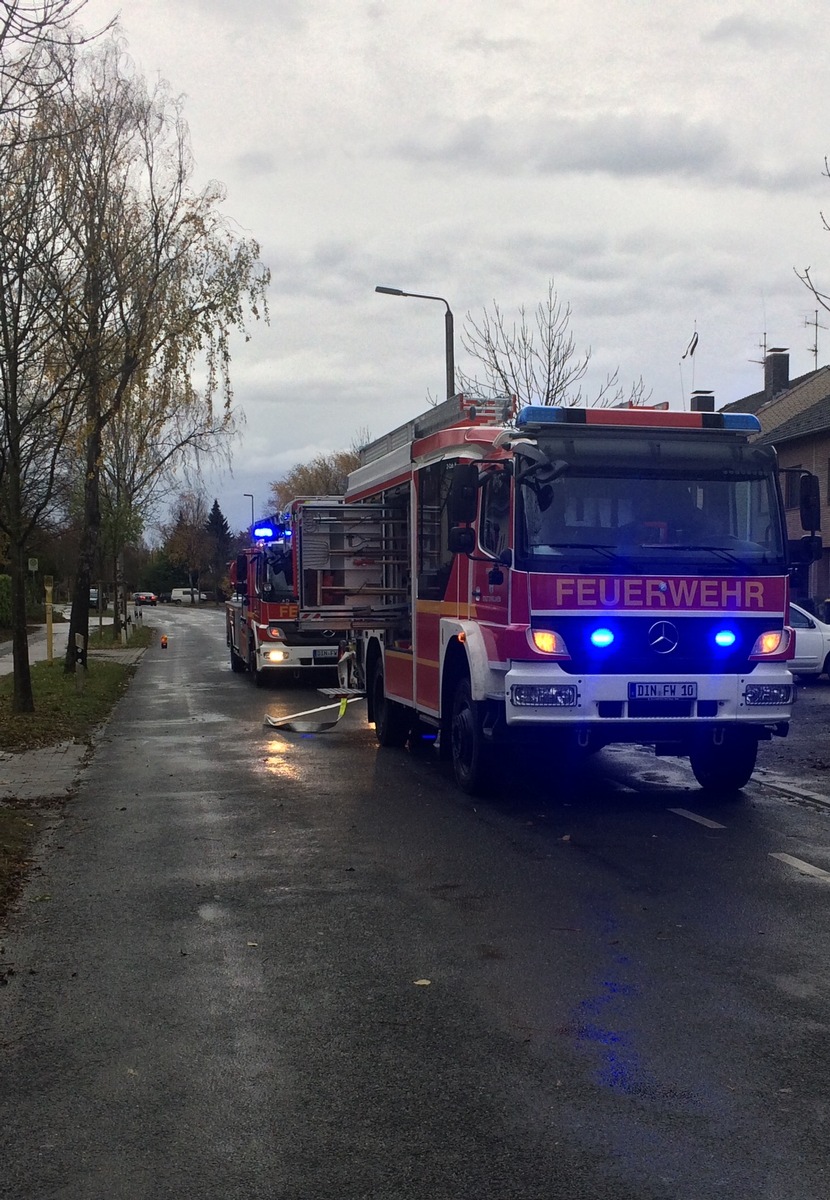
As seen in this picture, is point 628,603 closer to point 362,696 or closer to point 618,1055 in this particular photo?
point 618,1055

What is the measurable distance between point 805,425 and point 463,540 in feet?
108

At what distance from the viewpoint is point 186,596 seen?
400ft

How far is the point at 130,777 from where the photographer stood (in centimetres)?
1201

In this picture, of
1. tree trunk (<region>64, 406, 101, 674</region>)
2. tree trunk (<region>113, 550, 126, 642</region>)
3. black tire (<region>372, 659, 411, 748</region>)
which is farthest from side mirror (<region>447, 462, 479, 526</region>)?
tree trunk (<region>113, 550, 126, 642</region>)

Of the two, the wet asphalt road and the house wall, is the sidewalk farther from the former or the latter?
the house wall

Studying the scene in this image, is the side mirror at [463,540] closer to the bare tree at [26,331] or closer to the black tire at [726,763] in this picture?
the black tire at [726,763]

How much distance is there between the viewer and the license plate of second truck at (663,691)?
928 centimetres

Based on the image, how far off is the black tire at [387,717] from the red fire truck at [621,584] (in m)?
3.23

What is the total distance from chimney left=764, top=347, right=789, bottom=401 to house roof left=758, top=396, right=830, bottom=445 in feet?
32.4

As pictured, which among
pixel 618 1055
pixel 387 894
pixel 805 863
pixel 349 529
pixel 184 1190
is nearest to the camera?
pixel 184 1190

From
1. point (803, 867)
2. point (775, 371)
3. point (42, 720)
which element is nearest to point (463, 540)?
point (803, 867)

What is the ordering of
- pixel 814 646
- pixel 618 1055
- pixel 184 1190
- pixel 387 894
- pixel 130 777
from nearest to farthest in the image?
pixel 184 1190 → pixel 618 1055 → pixel 387 894 → pixel 130 777 → pixel 814 646

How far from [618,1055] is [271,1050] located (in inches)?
49.3

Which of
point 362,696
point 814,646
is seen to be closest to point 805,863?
point 362,696
